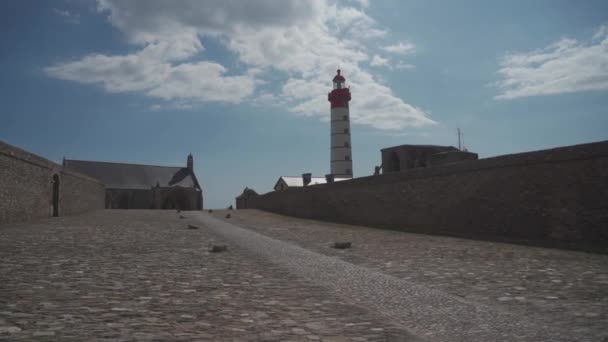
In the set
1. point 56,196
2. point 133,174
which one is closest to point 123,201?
point 133,174

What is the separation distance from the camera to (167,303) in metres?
4.56

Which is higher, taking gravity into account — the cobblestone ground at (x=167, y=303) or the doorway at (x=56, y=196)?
the doorway at (x=56, y=196)

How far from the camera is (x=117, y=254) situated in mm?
8523

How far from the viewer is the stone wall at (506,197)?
32.6 feet

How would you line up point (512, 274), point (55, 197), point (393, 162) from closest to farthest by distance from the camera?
point (512, 274)
point (55, 197)
point (393, 162)

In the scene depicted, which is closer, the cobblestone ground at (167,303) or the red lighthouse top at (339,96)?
the cobblestone ground at (167,303)

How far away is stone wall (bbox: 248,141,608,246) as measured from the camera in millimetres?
9934

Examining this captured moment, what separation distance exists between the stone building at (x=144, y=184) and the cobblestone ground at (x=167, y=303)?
48458 mm

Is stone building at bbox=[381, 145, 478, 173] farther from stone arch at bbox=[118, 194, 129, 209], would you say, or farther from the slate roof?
stone arch at bbox=[118, 194, 129, 209]

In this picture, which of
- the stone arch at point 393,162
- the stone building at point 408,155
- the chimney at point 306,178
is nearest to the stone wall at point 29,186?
the stone building at point 408,155

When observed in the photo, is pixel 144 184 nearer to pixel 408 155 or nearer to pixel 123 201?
pixel 123 201

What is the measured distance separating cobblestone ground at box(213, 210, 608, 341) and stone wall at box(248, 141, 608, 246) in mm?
1021

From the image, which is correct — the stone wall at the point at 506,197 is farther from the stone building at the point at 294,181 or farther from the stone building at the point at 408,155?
the stone building at the point at 294,181

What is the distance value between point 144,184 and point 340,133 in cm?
3130
